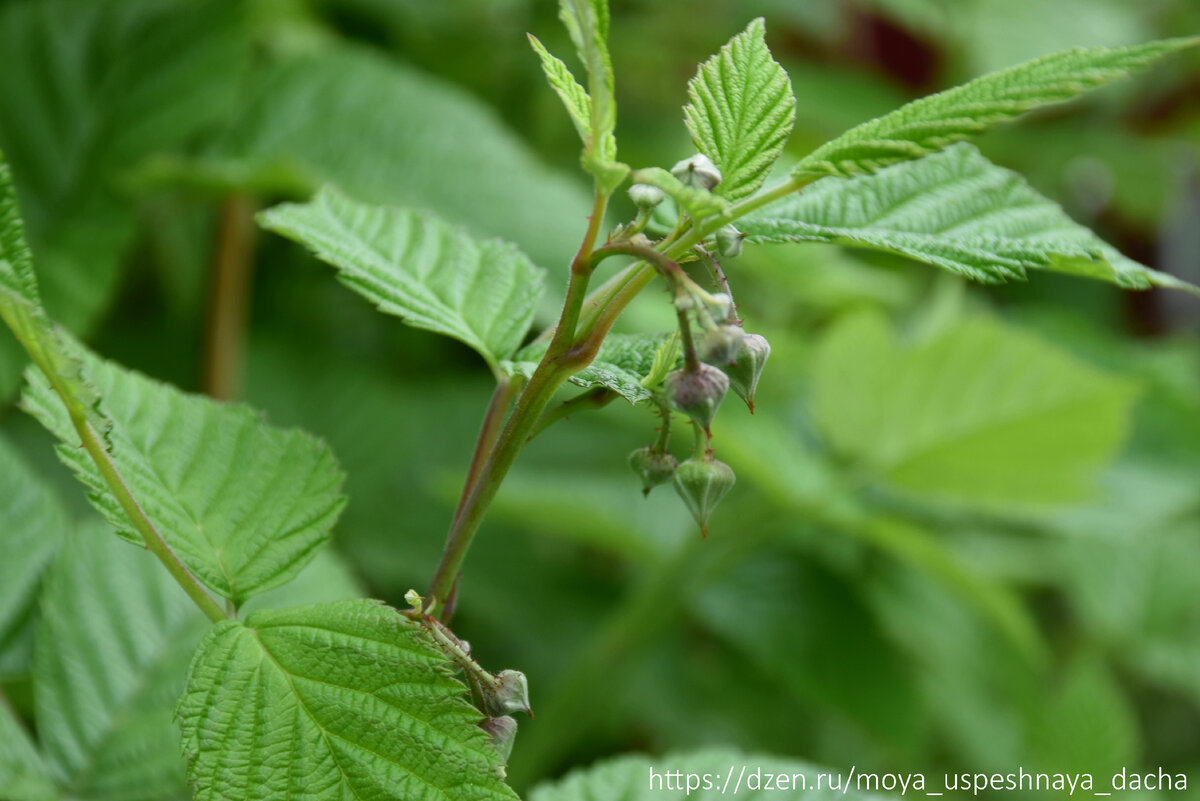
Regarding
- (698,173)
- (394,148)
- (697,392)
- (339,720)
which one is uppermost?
(394,148)

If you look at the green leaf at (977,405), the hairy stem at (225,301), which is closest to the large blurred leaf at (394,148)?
the hairy stem at (225,301)

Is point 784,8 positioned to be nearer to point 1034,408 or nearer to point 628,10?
point 628,10

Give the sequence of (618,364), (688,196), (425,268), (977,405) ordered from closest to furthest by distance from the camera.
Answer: (688,196) → (618,364) → (425,268) → (977,405)

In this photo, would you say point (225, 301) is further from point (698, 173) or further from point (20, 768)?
point (698, 173)

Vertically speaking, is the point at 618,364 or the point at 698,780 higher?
the point at 618,364

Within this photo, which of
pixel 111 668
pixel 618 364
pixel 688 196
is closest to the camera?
pixel 688 196

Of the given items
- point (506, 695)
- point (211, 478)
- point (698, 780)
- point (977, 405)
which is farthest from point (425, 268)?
point (977, 405)

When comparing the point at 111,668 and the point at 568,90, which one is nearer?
the point at 568,90
